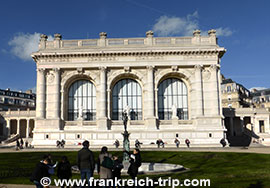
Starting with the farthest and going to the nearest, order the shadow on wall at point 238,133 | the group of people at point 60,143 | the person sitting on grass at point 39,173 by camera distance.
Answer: the shadow on wall at point 238,133 < the group of people at point 60,143 < the person sitting on grass at point 39,173

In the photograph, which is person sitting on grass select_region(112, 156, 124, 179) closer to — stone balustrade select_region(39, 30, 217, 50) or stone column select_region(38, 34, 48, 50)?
stone balustrade select_region(39, 30, 217, 50)

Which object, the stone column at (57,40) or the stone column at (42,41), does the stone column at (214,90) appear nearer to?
the stone column at (57,40)

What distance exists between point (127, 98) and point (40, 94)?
14387 mm

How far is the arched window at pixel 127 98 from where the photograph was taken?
4719 centimetres

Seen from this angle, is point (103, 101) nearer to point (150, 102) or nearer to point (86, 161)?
point (150, 102)

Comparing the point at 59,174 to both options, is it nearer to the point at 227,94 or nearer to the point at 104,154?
the point at 104,154

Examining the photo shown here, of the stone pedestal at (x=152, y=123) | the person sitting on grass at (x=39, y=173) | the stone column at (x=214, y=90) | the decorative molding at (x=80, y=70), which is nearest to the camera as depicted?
the person sitting on grass at (x=39, y=173)

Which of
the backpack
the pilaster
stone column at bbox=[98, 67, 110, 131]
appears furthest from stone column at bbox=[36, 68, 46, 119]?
the backpack

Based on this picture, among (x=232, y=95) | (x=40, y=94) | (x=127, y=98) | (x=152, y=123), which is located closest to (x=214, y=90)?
(x=152, y=123)

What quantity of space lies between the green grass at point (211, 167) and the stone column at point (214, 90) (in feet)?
53.6

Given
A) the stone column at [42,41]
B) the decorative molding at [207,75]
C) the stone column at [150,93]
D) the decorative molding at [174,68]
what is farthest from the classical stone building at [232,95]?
the stone column at [42,41]

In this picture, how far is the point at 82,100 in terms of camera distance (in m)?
47.7

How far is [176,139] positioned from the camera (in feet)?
133

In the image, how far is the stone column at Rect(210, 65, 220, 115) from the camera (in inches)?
1740
